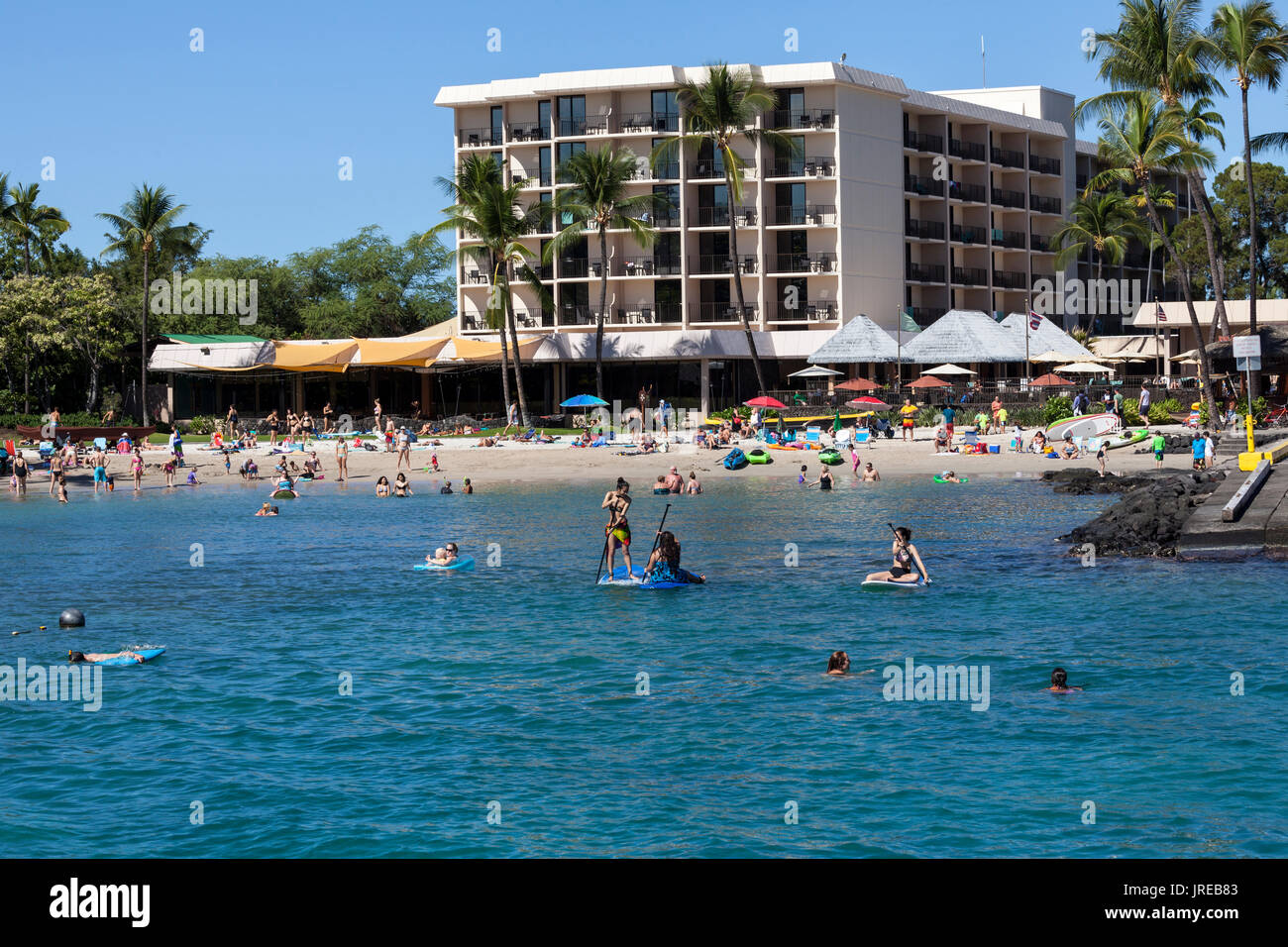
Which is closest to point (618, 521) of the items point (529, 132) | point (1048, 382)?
point (1048, 382)

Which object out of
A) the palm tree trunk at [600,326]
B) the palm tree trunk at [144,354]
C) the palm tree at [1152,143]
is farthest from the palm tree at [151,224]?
the palm tree at [1152,143]

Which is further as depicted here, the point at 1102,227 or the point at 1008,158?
the point at 1008,158

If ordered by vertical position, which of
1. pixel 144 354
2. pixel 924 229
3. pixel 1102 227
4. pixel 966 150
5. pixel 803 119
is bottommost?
pixel 144 354

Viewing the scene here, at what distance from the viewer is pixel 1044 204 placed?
86438mm

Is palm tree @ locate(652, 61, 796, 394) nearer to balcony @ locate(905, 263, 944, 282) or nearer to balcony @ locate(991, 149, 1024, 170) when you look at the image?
balcony @ locate(905, 263, 944, 282)

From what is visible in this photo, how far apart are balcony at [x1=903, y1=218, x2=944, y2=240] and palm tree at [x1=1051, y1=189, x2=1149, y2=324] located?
8.58 m

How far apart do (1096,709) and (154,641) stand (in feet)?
47.4

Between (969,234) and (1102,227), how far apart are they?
8601 mm

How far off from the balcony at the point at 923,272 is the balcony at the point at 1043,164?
12.7m

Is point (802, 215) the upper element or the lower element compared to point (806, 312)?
upper

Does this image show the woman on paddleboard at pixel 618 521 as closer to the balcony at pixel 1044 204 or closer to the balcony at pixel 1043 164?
the balcony at pixel 1044 204

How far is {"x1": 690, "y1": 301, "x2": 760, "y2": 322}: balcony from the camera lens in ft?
241

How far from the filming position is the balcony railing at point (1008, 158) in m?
83.7

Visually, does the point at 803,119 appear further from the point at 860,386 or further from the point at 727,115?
the point at 860,386
